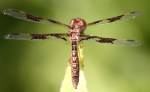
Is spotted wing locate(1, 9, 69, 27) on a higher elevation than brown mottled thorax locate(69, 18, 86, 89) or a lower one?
higher

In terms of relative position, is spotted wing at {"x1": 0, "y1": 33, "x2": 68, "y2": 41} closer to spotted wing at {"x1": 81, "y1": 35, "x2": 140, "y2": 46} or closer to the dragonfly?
the dragonfly

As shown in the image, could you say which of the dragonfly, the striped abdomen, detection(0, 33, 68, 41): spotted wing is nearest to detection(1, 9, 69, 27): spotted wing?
the dragonfly

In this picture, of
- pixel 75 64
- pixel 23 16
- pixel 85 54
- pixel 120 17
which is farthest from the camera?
pixel 85 54

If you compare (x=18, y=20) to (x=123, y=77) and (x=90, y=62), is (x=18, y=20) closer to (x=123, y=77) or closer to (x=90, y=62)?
(x=90, y=62)

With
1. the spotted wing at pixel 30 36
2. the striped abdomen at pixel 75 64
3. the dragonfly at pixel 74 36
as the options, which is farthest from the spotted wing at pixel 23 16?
the striped abdomen at pixel 75 64

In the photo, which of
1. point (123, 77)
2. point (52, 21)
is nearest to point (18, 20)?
point (52, 21)

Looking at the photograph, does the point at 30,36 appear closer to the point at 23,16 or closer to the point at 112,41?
the point at 23,16

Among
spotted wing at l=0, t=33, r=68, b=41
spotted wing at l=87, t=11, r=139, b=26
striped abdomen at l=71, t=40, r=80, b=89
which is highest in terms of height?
spotted wing at l=87, t=11, r=139, b=26

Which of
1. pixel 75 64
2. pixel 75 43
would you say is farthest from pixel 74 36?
pixel 75 64
